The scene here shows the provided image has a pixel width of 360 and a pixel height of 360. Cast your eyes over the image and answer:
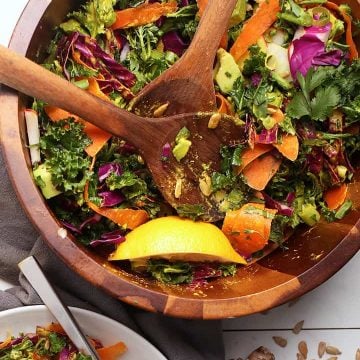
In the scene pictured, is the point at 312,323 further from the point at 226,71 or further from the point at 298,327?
the point at 226,71

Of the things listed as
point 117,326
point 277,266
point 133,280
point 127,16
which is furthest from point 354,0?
point 117,326

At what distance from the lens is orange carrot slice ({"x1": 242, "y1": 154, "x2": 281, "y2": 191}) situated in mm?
1565

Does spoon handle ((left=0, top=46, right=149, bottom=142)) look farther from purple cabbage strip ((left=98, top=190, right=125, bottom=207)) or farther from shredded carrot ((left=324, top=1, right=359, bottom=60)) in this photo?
shredded carrot ((left=324, top=1, right=359, bottom=60))

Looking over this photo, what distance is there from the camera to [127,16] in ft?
5.14

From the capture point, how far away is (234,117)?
5.09ft

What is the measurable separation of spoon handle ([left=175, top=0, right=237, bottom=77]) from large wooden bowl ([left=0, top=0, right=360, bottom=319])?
279mm

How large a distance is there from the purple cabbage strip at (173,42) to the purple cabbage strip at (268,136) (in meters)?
0.27

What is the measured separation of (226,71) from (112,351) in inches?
27.7

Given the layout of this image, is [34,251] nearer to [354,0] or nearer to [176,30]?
[176,30]

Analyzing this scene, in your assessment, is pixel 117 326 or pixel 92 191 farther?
pixel 117 326

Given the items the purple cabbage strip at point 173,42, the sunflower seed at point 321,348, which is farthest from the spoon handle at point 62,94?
the sunflower seed at point 321,348

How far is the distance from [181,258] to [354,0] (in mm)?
666

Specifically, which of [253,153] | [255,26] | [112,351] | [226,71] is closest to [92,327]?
[112,351]

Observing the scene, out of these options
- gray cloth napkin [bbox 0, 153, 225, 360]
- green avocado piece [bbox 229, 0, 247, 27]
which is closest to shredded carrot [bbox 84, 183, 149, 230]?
gray cloth napkin [bbox 0, 153, 225, 360]
